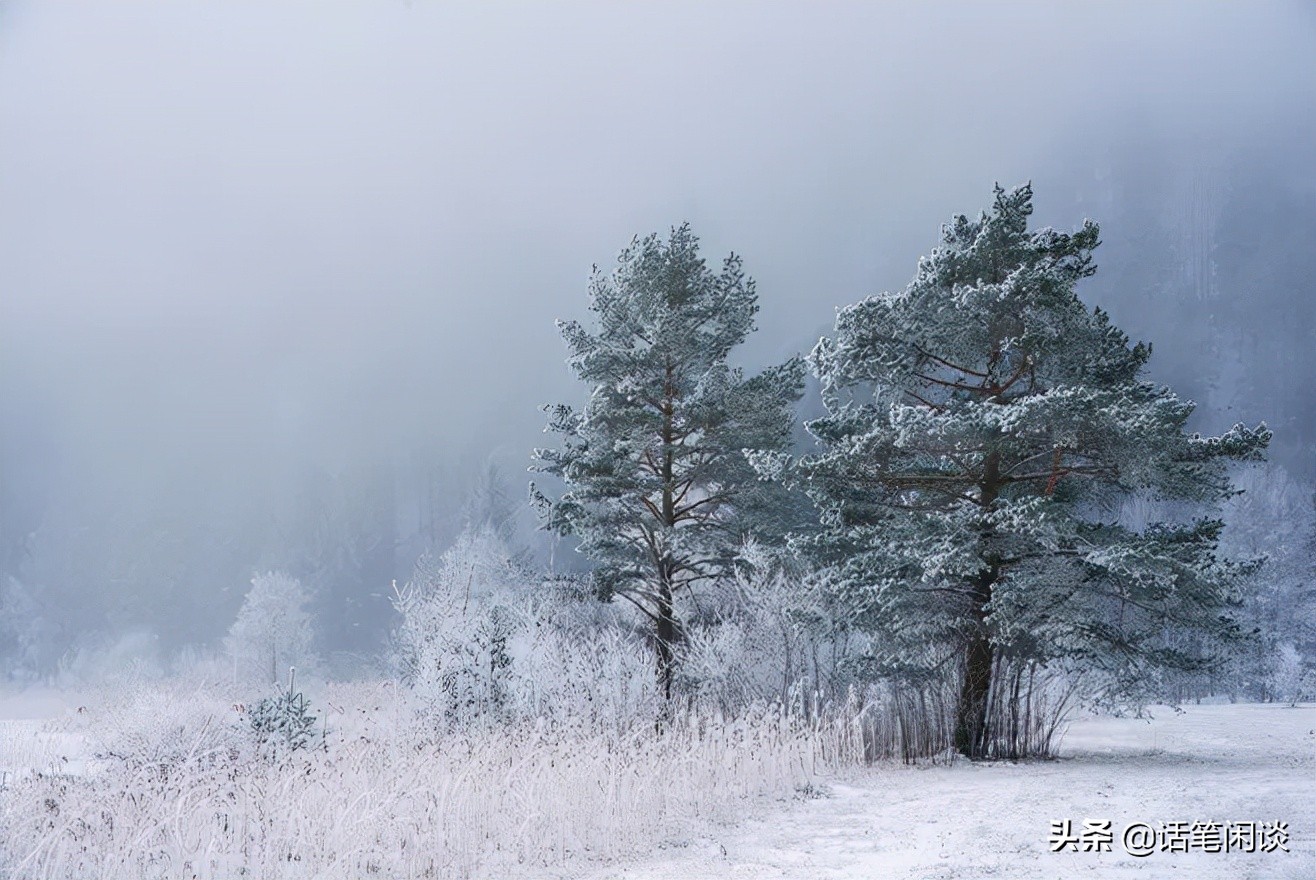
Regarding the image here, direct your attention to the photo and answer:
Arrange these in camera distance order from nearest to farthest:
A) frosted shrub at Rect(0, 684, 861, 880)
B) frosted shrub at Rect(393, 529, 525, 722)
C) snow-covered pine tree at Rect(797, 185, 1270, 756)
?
frosted shrub at Rect(0, 684, 861, 880) < snow-covered pine tree at Rect(797, 185, 1270, 756) < frosted shrub at Rect(393, 529, 525, 722)

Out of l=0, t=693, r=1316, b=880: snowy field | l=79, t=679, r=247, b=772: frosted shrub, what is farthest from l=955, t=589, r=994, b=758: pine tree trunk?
l=79, t=679, r=247, b=772: frosted shrub

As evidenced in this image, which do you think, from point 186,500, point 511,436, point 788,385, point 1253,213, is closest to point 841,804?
point 788,385

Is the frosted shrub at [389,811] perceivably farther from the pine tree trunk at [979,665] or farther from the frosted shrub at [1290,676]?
the frosted shrub at [1290,676]

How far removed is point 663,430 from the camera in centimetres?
2006

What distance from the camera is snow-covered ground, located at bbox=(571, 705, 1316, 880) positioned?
6414 mm

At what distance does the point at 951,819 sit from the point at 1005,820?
46 cm

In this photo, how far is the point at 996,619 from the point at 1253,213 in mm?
82764

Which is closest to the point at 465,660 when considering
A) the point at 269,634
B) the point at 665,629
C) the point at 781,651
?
the point at 781,651

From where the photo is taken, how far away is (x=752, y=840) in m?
7.80

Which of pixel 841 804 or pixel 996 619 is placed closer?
pixel 841 804

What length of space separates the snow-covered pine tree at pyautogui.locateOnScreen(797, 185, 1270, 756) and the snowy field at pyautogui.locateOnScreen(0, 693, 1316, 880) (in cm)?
195

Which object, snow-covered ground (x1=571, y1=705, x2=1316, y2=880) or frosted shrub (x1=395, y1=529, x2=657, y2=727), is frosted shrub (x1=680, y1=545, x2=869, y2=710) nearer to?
frosted shrub (x1=395, y1=529, x2=657, y2=727)

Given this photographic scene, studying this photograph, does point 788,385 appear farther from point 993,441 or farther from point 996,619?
point 996,619

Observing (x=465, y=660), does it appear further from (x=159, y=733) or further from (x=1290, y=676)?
(x=1290, y=676)
